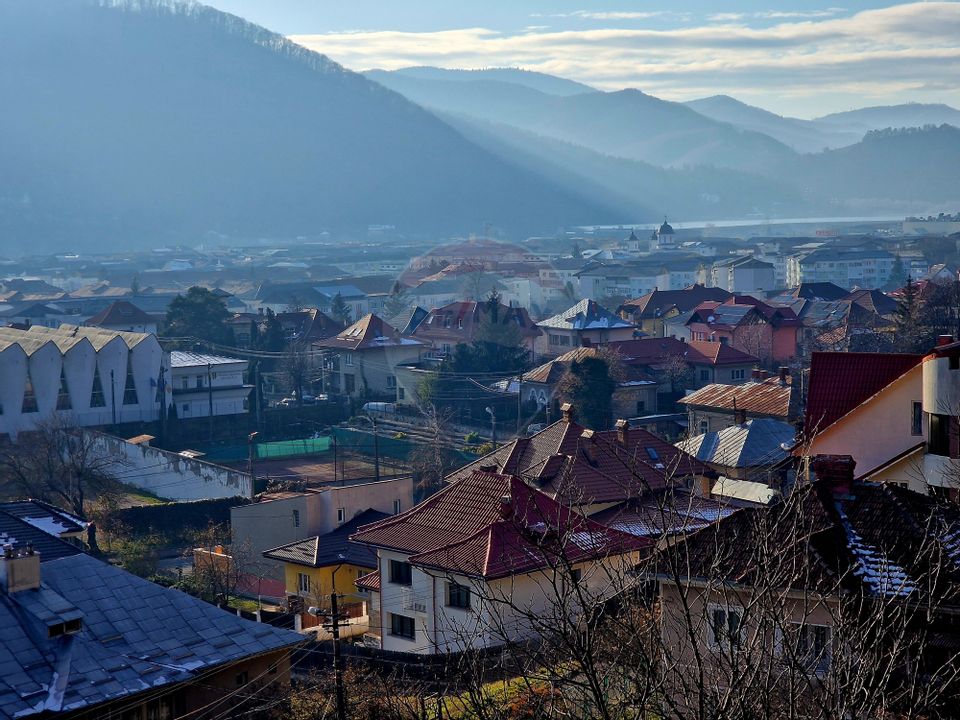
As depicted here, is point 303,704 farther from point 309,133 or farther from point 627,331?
point 309,133

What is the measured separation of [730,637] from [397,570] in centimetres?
1035

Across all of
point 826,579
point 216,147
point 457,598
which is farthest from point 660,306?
point 216,147

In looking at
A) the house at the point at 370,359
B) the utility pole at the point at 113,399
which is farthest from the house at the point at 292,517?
the house at the point at 370,359

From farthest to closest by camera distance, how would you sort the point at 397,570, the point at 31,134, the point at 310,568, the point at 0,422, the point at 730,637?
1. the point at 31,134
2. the point at 0,422
3. the point at 310,568
4. the point at 397,570
5. the point at 730,637

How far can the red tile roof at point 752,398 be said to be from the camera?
25.1 meters

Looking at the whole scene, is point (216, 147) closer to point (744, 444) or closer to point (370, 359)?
point (370, 359)

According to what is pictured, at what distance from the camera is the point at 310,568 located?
713 inches

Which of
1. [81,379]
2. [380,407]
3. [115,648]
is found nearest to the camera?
[115,648]

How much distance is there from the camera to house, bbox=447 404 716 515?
1728 centimetres

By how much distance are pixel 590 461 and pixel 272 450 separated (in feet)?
45.5

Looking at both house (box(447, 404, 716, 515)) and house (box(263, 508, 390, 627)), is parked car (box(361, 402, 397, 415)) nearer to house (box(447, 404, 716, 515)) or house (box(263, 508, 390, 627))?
house (box(447, 404, 716, 515))

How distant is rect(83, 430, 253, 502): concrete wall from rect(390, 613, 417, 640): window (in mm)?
10443

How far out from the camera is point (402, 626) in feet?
→ 47.9

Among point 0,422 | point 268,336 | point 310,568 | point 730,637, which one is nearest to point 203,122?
point 268,336
